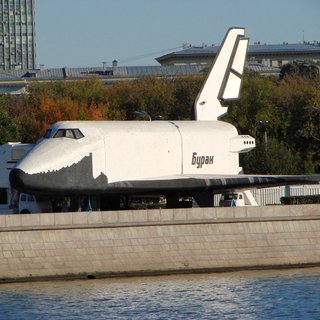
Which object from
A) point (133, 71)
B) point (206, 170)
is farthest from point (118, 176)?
point (133, 71)

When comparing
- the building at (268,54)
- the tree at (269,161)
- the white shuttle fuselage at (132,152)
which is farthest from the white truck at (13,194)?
the building at (268,54)

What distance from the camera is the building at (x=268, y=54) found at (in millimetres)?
192250

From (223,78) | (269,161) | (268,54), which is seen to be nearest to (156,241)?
(223,78)

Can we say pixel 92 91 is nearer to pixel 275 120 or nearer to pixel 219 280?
pixel 275 120

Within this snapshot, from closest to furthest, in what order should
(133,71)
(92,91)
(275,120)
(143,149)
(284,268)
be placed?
1. (284,268)
2. (143,149)
3. (275,120)
4. (92,91)
5. (133,71)

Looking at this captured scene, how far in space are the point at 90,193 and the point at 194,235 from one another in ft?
15.0

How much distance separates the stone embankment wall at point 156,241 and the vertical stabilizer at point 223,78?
1023cm

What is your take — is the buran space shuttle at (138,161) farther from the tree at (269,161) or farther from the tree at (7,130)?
the tree at (7,130)

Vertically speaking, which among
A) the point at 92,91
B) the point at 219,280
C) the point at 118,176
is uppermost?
the point at 92,91

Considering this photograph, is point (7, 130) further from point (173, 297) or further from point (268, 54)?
point (268, 54)

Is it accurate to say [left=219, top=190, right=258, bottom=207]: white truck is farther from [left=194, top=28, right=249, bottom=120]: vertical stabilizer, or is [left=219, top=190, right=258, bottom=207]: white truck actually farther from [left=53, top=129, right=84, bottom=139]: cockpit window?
[left=53, top=129, right=84, bottom=139]: cockpit window

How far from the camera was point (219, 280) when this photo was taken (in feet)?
138

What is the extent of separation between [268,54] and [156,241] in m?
154

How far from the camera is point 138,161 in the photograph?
1896 inches
